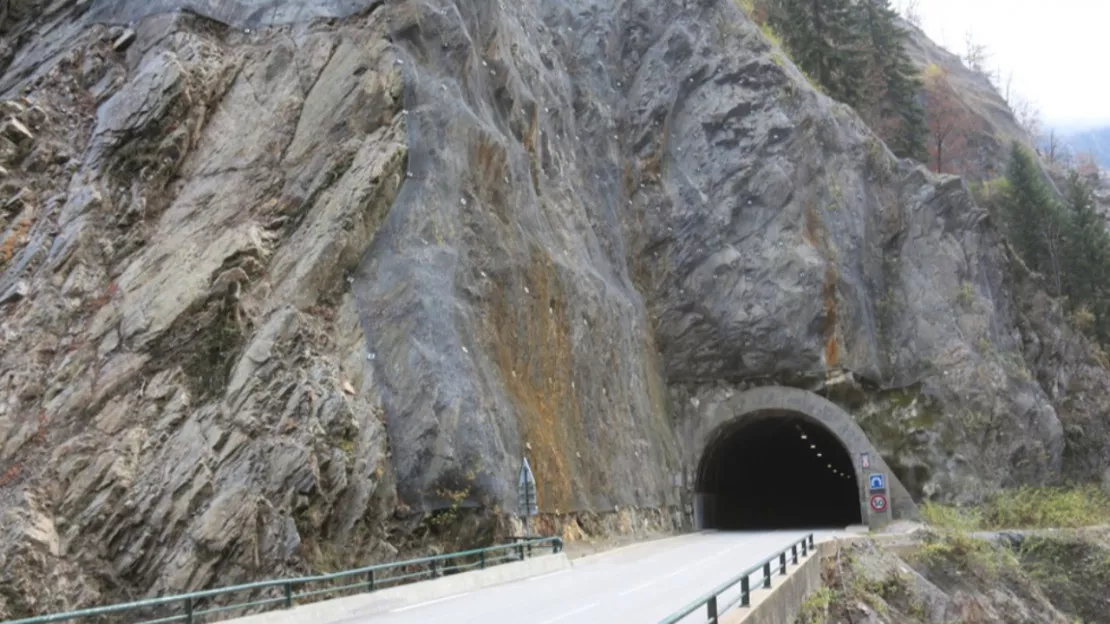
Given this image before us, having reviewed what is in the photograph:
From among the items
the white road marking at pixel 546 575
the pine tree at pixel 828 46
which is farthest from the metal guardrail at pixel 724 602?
the pine tree at pixel 828 46

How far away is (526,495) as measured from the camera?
21.4 meters

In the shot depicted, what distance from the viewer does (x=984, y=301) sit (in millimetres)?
38344

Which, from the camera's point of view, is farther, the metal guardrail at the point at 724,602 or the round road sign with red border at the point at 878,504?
the round road sign with red border at the point at 878,504

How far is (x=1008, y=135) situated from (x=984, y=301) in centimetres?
3938

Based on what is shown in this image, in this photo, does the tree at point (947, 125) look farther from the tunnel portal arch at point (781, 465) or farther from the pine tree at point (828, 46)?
the tunnel portal arch at point (781, 465)

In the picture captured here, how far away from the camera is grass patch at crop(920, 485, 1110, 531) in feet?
105

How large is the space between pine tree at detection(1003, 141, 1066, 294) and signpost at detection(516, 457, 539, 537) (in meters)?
38.8

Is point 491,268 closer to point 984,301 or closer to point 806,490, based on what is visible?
point 984,301

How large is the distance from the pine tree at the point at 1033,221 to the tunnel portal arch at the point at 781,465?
1471cm

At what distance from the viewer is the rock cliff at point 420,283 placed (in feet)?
56.1

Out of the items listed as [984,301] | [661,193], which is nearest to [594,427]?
[661,193]

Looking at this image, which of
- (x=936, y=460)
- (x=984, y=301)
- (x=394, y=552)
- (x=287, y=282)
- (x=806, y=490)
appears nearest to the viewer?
(x=394, y=552)

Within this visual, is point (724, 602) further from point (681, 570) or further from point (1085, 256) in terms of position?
point (1085, 256)

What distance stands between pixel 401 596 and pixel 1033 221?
46426 millimetres
